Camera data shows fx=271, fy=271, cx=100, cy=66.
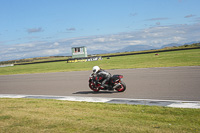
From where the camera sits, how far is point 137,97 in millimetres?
10133

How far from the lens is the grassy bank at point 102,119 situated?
588 cm

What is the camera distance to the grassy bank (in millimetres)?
5883

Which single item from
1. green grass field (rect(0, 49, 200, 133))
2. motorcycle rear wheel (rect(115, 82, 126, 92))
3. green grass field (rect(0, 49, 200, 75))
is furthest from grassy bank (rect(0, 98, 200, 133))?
green grass field (rect(0, 49, 200, 75))

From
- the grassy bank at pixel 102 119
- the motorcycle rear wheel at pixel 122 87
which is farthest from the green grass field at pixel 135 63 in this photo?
the grassy bank at pixel 102 119

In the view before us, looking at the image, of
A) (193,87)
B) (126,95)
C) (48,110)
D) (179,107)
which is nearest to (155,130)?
(179,107)

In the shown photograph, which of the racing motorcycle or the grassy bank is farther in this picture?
the racing motorcycle

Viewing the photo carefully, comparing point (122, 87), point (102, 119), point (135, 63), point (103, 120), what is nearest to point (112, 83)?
point (122, 87)

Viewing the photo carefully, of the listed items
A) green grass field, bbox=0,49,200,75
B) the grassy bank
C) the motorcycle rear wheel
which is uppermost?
green grass field, bbox=0,49,200,75

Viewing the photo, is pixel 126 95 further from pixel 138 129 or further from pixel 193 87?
pixel 138 129

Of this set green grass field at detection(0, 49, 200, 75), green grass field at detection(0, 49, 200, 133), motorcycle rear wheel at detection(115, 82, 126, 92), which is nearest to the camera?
green grass field at detection(0, 49, 200, 133)

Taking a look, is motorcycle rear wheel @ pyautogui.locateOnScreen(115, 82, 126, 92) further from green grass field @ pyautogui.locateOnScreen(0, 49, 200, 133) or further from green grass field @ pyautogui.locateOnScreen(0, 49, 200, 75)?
green grass field @ pyautogui.locateOnScreen(0, 49, 200, 75)

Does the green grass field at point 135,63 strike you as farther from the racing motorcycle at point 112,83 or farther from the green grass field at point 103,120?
the green grass field at point 103,120

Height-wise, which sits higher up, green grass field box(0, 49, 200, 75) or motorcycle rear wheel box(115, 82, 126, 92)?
green grass field box(0, 49, 200, 75)

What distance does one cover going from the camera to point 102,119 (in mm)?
6852
